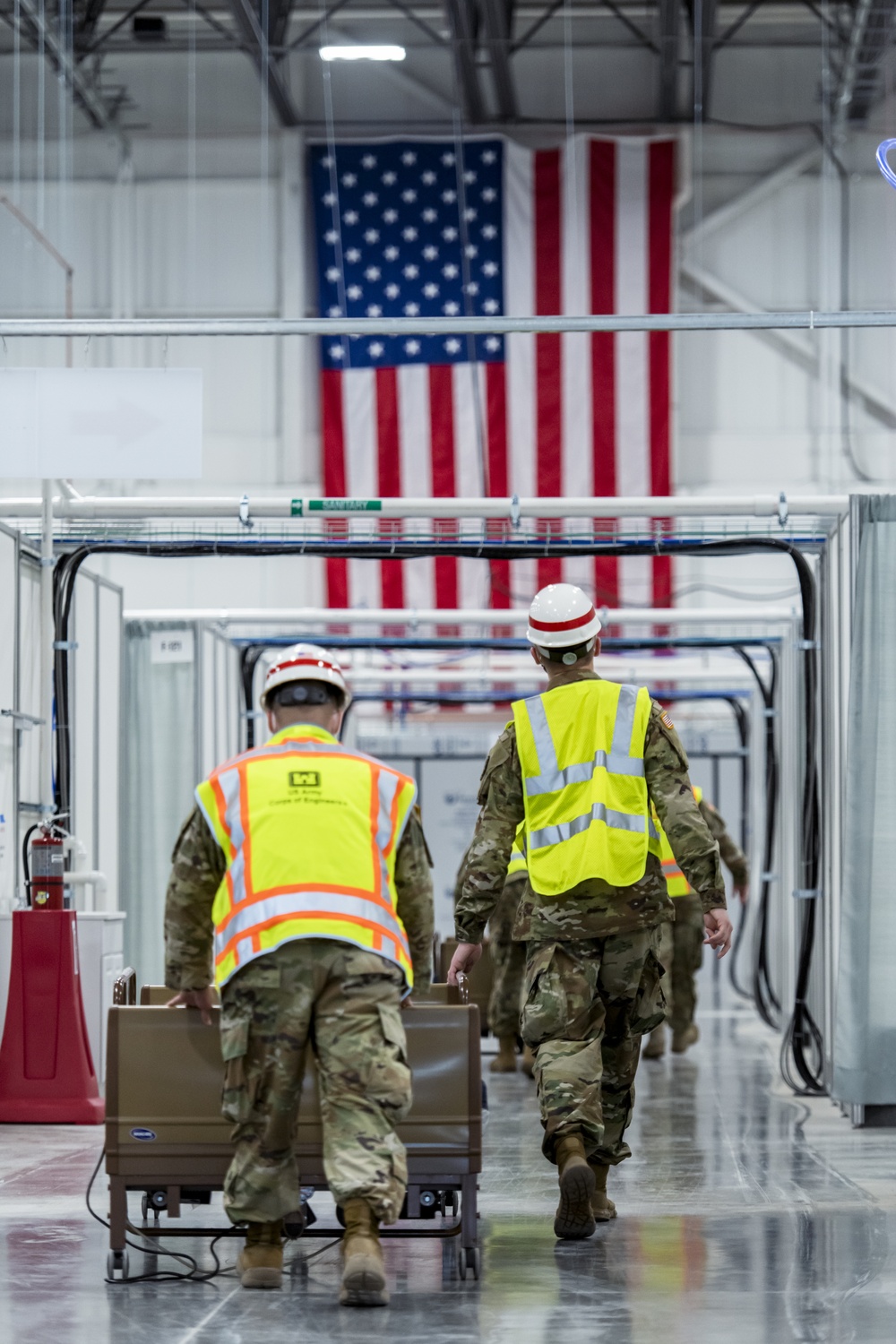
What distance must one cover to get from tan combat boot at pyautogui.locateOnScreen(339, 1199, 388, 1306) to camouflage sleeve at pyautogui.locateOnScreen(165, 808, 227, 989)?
0.73m

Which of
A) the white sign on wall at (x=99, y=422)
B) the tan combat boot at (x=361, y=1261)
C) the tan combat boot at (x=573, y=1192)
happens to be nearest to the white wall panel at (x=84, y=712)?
the white sign on wall at (x=99, y=422)

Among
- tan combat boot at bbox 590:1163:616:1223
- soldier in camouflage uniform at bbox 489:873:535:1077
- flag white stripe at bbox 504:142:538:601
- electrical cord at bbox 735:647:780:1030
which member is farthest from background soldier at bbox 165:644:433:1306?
flag white stripe at bbox 504:142:538:601

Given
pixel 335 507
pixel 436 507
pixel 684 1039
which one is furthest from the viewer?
pixel 684 1039

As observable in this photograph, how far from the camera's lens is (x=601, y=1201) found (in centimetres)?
588

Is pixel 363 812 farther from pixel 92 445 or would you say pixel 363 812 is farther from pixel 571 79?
pixel 571 79

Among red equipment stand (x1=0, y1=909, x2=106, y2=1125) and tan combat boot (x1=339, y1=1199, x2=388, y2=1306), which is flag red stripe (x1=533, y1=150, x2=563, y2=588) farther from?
tan combat boot (x1=339, y1=1199, x2=388, y2=1306)

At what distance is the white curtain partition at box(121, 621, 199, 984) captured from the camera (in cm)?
1290

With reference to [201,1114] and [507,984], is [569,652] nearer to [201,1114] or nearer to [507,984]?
[201,1114]

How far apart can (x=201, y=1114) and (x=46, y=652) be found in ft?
17.1

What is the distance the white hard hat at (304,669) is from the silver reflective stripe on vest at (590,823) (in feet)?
3.10

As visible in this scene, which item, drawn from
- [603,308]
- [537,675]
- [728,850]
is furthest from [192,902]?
[603,308]

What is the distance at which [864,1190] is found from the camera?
653 cm

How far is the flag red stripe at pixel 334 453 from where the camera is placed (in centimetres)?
1959

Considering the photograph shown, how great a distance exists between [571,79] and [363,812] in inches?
654
